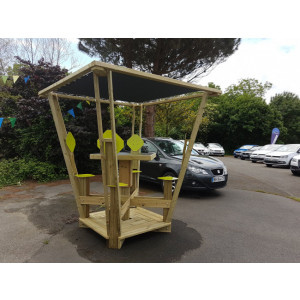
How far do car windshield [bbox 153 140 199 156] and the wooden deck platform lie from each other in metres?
2.53

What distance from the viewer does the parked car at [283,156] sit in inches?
484

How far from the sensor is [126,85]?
3.31 metres

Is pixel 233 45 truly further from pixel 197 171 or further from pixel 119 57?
pixel 197 171

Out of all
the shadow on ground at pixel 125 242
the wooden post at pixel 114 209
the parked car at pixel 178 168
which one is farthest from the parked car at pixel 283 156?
the wooden post at pixel 114 209

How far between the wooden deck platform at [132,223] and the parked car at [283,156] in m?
11.1

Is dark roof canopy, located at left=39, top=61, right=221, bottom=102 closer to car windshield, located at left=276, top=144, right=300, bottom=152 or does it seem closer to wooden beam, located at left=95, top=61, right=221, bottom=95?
wooden beam, located at left=95, top=61, right=221, bottom=95

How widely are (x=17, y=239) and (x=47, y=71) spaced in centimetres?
639

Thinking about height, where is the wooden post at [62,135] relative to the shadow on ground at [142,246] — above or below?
above

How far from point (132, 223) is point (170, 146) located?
327cm

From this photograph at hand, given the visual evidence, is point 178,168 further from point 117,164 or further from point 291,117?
point 291,117

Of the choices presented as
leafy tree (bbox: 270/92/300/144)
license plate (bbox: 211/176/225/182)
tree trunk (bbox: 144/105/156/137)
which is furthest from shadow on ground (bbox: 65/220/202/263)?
leafy tree (bbox: 270/92/300/144)

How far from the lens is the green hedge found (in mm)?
7322

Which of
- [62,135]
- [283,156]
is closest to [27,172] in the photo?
[62,135]

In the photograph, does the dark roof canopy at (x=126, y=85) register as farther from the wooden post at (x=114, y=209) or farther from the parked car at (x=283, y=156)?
the parked car at (x=283, y=156)
